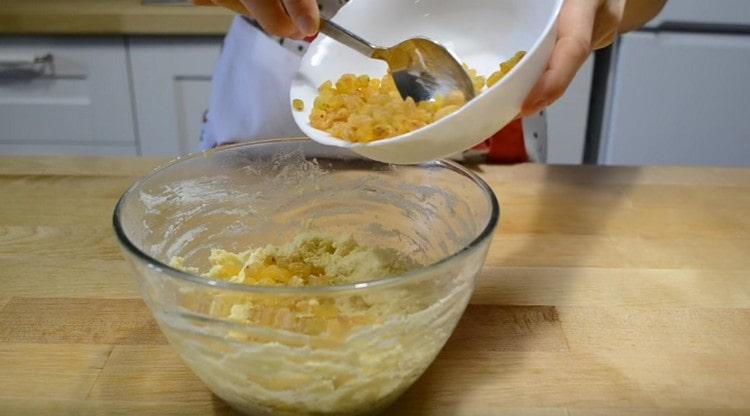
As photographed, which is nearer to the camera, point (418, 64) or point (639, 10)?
point (418, 64)

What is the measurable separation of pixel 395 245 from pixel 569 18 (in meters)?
0.29

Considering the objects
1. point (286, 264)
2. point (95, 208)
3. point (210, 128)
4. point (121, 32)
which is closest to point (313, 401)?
point (286, 264)

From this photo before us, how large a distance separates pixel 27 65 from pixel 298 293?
147 cm

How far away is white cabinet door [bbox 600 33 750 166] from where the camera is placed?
1.59 meters

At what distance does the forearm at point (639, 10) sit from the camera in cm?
108

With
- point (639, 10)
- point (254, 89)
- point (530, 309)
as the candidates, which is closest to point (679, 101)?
point (639, 10)

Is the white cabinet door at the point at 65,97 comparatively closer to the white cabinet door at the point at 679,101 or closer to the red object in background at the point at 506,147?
the red object in background at the point at 506,147

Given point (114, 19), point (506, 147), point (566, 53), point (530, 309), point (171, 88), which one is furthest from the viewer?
point (171, 88)

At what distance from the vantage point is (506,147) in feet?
3.54

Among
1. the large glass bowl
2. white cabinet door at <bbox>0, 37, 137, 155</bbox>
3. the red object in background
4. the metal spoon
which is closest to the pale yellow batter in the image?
the large glass bowl

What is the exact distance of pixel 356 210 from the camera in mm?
753

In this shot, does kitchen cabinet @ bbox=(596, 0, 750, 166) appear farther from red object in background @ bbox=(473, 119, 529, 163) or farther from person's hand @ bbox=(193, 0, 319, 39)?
person's hand @ bbox=(193, 0, 319, 39)

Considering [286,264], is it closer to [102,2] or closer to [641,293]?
[641,293]

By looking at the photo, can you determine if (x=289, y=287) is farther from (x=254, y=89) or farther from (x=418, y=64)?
(x=254, y=89)
